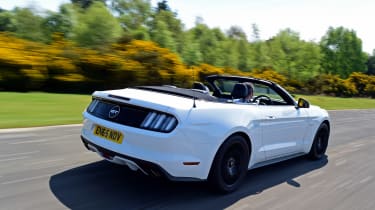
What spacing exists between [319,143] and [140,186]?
4214 millimetres

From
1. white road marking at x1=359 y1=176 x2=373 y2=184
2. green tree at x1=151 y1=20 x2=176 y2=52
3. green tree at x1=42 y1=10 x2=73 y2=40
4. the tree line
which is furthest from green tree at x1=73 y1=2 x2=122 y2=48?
white road marking at x1=359 y1=176 x2=373 y2=184

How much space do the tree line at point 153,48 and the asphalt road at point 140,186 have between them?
12.2 m

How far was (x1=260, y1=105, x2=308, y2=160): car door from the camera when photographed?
5664 millimetres

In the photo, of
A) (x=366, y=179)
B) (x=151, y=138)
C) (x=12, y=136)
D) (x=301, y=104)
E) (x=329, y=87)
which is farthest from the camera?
(x=329, y=87)

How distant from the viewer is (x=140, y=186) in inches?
200

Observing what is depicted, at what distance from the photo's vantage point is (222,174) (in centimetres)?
498

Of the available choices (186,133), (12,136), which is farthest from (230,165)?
(12,136)

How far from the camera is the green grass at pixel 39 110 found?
10344 millimetres

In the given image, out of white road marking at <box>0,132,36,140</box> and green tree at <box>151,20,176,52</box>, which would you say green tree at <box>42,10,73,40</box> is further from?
white road marking at <box>0,132,36,140</box>

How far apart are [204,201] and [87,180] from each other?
161 centimetres

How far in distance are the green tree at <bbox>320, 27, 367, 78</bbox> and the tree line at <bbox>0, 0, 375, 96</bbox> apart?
0.54 ft

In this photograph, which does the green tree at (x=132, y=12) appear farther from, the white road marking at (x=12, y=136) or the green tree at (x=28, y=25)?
the white road marking at (x=12, y=136)

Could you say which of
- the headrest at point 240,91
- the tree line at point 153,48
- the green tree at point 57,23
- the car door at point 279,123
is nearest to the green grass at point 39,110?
the tree line at point 153,48

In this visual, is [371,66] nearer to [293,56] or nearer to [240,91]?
[293,56]
